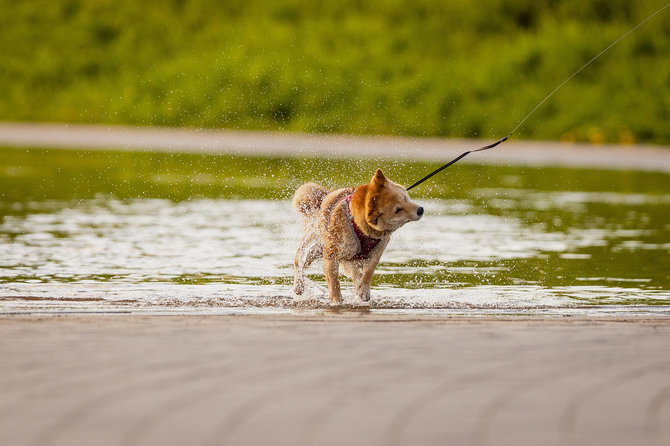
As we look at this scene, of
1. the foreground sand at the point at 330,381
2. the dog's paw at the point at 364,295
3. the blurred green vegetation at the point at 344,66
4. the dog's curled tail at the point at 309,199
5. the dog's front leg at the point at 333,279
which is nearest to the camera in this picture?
the foreground sand at the point at 330,381

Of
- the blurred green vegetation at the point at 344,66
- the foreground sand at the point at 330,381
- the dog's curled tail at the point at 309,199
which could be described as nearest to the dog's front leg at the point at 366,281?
the dog's curled tail at the point at 309,199

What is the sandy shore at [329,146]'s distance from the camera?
1111 inches

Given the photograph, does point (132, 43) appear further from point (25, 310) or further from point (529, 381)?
point (529, 381)

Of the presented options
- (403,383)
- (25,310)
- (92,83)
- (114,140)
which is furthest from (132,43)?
(403,383)

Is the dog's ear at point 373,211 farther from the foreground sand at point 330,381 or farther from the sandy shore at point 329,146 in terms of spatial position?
the sandy shore at point 329,146

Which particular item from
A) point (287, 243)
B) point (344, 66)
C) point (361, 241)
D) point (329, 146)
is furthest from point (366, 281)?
point (344, 66)

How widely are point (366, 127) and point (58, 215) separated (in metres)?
20.6

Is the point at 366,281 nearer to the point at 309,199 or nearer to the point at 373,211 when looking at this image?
the point at 373,211

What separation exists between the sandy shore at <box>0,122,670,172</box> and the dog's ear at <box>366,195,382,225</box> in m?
18.3

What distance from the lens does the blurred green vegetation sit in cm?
3472

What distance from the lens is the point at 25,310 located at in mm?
8023

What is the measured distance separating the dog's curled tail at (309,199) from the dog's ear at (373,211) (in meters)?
0.96

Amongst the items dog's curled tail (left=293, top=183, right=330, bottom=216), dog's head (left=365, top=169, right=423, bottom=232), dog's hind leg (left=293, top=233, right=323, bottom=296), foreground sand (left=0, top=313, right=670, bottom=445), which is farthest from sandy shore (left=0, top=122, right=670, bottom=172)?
foreground sand (left=0, top=313, right=670, bottom=445)

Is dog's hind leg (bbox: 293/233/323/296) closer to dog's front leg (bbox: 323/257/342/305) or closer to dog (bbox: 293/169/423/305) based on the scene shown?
dog (bbox: 293/169/423/305)
